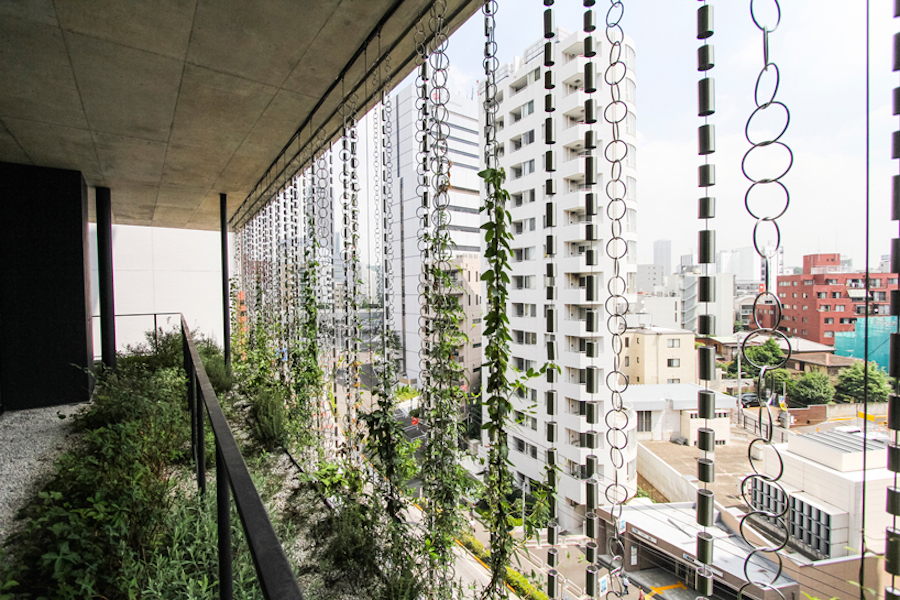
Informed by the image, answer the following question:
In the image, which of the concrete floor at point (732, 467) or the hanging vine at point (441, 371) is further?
the hanging vine at point (441, 371)

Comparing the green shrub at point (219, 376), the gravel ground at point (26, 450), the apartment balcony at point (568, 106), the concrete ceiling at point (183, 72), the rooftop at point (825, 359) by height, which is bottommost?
the gravel ground at point (26, 450)

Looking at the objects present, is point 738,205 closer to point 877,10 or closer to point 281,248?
point 877,10

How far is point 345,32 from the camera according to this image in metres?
2.06

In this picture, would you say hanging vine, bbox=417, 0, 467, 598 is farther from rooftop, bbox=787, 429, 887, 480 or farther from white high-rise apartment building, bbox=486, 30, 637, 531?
rooftop, bbox=787, 429, 887, 480

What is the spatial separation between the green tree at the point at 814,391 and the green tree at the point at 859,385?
10 cm

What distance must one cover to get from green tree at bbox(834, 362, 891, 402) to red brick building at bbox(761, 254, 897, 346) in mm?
104

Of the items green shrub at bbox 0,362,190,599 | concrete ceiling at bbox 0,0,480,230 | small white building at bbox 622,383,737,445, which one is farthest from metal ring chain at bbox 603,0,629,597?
green shrub at bbox 0,362,190,599

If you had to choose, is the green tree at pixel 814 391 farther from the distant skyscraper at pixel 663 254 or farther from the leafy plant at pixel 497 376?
the leafy plant at pixel 497 376

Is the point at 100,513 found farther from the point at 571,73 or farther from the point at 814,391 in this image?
the point at 571,73

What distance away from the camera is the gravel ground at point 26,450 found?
2.36 m

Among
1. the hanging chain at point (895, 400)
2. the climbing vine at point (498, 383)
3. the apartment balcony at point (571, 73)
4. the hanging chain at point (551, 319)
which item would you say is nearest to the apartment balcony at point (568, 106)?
the apartment balcony at point (571, 73)

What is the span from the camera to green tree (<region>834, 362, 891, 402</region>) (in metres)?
1.02

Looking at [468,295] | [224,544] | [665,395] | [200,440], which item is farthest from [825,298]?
[665,395]

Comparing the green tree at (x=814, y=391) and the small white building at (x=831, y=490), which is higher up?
the green tree at (x=814, y=391)
